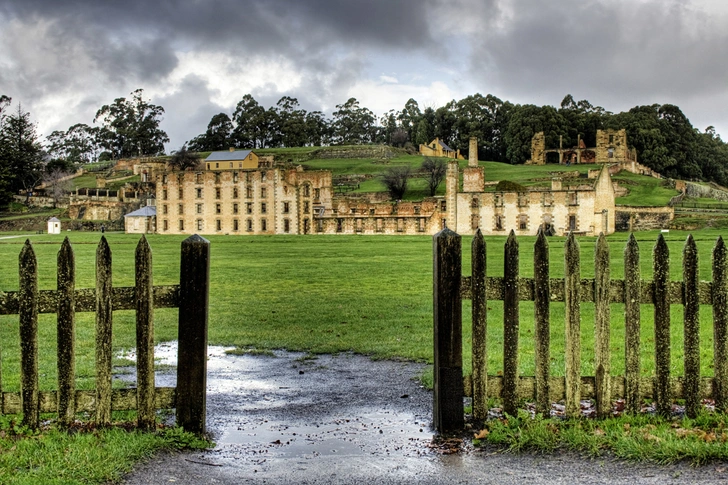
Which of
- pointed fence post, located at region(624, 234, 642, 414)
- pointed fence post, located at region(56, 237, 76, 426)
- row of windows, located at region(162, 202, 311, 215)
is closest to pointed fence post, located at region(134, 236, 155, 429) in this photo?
pointed fence post, located at region(56, 237, 76, 426)

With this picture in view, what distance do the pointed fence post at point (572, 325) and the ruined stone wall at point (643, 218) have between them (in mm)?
71114

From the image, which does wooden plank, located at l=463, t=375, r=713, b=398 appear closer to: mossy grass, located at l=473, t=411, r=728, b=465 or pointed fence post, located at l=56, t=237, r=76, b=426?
mossy grass, located at l=473, t=411, r=728, b=465

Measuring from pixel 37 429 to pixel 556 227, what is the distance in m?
74.1

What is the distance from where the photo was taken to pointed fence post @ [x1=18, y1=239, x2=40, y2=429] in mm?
6367

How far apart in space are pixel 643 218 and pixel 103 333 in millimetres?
76250

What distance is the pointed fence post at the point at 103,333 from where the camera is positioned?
6.48 meters

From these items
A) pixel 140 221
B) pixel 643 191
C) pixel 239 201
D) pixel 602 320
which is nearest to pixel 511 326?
pixel 602 320

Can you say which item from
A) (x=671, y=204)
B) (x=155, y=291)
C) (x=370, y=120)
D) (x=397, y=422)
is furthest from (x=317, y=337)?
(x=370, y=120)

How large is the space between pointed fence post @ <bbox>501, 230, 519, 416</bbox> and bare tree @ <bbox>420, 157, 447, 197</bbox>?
97222 mm

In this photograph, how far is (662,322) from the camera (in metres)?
6.81

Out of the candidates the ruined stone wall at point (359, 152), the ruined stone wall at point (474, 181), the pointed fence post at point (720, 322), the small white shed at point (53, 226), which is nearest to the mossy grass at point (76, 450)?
the pointed fence post at point (720, 322)

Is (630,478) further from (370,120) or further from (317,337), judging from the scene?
(370,120)

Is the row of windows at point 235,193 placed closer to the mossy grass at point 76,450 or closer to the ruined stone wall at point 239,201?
the ruined stone wall at point 239,201

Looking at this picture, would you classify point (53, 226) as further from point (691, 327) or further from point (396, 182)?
point (691, 327)
